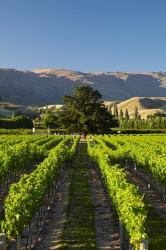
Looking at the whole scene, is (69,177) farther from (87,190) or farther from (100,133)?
(100,133)

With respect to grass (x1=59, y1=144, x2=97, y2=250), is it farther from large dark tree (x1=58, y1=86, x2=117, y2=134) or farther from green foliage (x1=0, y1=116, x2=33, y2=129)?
green foliage (x1=0, y1=116, x2=33, y2=129)

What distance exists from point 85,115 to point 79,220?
78692mm

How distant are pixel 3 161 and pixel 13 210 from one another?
13.5 m

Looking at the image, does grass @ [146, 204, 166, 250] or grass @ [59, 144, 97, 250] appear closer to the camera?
grass @ [146, 204, 166, 250]

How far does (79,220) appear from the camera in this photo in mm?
18438

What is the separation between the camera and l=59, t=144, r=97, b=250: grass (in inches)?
603

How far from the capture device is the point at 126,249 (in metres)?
14.2

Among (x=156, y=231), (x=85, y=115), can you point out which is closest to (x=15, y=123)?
(x=85, y=115)

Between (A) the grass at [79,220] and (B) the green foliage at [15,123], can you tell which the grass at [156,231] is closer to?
(A) the grass at [79,220]

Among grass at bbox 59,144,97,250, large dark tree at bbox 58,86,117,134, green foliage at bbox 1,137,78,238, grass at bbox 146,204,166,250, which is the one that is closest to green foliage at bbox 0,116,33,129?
large dark tree at bbox 58,86,117,134

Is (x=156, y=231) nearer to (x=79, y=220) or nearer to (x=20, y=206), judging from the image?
(x=79, y=220)

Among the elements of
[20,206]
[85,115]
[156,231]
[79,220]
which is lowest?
[156,231]

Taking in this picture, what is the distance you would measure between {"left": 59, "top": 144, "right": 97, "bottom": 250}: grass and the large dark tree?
65765 millimetres

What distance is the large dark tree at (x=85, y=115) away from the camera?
95.4m
